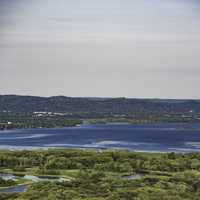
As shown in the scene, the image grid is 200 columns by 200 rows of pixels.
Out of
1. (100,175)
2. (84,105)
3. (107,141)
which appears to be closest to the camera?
(100,175)

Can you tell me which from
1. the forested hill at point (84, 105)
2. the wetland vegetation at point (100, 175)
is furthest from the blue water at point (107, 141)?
the forested hill at point (84, 105)

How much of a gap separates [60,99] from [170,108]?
16.5 m

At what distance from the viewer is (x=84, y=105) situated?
7150 centimetres

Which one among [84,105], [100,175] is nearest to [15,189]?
[100,175]

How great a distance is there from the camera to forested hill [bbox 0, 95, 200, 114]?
67.3 meters

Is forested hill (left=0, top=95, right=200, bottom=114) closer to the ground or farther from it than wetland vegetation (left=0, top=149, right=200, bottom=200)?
farther from it

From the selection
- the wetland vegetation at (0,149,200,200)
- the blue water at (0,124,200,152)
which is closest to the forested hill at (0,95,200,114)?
the blue water at (0,124,200,152)

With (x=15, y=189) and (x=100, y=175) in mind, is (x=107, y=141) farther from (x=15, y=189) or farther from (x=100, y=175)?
(x=15, y=189)

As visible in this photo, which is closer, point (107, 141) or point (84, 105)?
point (107, 141)

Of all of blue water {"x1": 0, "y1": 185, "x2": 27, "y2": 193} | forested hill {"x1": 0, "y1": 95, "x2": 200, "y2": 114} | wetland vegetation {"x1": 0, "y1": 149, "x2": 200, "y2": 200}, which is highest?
forested hill {"x1": 0, "y1": 95, "x2": 200, "y2": 114}

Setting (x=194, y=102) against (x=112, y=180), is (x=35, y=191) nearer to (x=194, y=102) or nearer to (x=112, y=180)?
(x=112, y=180)

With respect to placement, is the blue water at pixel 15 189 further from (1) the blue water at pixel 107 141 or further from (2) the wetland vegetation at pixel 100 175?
(1) the blue water at pixel 107 141

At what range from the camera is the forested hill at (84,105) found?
221 ft

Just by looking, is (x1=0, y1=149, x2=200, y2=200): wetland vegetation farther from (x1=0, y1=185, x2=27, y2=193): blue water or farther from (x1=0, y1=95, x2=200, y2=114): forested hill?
(x1=0, y1=95, x2=200, y2=114): forested hill
